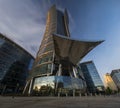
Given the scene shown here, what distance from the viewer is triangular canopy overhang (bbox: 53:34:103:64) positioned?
36341mm

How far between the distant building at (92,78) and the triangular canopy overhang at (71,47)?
32194 millimetres

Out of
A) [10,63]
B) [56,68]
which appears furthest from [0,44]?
[56,68]

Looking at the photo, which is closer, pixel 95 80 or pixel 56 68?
pixel 56 68

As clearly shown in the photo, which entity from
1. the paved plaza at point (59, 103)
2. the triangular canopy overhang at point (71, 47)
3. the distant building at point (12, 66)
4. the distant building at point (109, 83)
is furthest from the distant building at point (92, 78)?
the distant building at point (109, 83)

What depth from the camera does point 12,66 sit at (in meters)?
59.5

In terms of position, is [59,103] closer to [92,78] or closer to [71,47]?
[71,47]

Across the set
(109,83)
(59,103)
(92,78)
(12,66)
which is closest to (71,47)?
(59,103)

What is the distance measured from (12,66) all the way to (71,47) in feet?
127

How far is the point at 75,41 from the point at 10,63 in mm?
40907

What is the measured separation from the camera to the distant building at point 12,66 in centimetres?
5239

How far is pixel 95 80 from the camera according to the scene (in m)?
70.6

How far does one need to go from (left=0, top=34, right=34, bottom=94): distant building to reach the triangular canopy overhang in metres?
25.1

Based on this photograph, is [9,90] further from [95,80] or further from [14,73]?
[95,80]

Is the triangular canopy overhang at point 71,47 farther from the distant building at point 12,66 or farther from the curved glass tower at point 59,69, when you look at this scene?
the distant building at point 12,66
